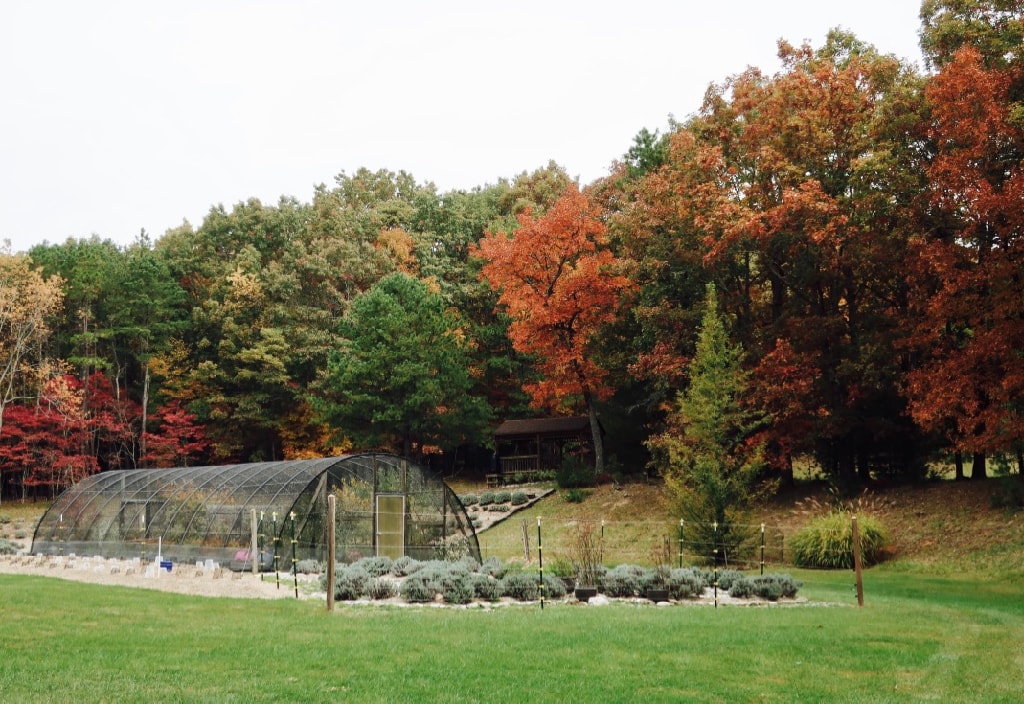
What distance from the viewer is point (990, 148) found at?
1948 centimetres

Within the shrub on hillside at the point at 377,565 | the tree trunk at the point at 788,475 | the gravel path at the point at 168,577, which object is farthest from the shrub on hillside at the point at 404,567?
the tree trunk at the point at 788,475

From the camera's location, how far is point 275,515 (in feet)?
61.2

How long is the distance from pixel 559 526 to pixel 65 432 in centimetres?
2601

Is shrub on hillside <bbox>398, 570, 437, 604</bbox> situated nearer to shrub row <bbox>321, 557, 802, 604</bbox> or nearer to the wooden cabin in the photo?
shrub row <bbox>321, 557, 802, 604</bbox>

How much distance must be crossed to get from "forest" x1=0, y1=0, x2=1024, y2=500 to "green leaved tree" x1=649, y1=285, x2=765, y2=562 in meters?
1.13

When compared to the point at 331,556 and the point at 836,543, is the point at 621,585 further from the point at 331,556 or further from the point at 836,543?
the point at 836,543

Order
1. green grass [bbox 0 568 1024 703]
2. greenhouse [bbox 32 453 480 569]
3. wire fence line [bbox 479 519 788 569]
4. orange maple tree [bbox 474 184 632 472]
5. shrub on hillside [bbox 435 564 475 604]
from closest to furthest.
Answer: green grass [bbox 0 568 1024 703] → shrub on hillside [bbox 435 564 475 604] → greenhouse [bbox 32 453 480 569] → wire fence line [bbox 479 519 788 569] → orange maple tree [bbox 474 184 632 472]

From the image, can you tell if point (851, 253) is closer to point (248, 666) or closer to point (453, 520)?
point (453, 520)

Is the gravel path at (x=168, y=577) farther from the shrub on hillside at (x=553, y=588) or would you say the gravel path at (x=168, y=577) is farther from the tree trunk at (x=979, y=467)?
the tree trunk at (x=979, y=467)

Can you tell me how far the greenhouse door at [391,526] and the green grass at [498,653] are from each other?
24.2 ft

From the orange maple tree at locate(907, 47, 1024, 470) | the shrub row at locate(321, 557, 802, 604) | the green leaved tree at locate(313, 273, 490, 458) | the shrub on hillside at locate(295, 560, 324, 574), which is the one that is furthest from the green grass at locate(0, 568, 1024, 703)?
the green leaved tree at locate(313, 273, 490, 458)

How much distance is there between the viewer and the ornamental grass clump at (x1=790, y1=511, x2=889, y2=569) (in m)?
21.0

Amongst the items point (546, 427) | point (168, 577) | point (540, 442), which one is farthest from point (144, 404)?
point (168, 577)

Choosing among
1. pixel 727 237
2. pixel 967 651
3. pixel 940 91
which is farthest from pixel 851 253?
pixel 967 651
